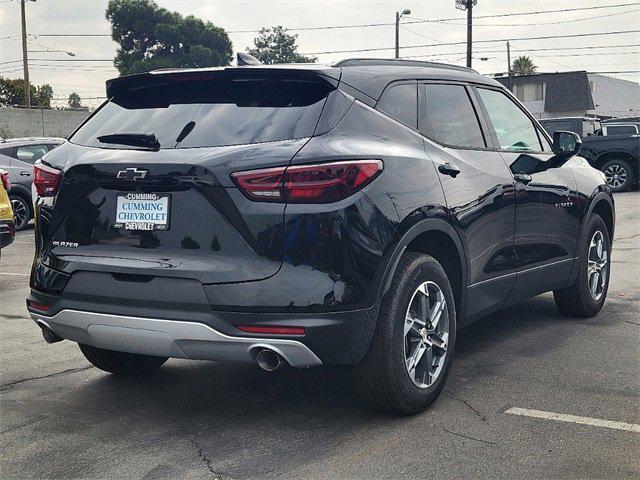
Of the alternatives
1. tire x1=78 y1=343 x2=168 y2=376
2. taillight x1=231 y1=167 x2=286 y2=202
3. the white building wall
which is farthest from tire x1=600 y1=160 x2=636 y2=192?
the white building wall

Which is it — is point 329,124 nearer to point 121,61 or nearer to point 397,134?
point 397,134

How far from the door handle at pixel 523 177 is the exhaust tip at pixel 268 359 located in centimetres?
222

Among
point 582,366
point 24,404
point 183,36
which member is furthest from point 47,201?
point 183,36

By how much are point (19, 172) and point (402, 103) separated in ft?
40.4

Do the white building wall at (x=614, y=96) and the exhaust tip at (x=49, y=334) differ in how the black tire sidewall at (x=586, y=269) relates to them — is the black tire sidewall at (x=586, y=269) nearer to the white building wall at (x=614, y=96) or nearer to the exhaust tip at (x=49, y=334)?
the exhaust tip at (x=49, y=334)

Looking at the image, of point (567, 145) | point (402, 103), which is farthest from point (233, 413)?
point (567, 145)

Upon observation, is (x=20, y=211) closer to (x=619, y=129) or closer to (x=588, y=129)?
(x=588, y=129)

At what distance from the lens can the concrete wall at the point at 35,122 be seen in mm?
39612

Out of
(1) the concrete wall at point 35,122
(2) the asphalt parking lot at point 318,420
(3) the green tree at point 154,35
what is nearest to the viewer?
(2) the asphalt parking lot at point 318,420

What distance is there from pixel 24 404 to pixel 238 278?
64.6 inches

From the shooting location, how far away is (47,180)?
4215mm

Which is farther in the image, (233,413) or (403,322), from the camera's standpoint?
(233,413)

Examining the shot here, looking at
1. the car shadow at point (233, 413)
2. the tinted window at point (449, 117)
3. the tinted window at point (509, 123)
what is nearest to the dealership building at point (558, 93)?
the tinted window at point (509, 123)

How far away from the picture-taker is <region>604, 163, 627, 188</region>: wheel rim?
2106cm
